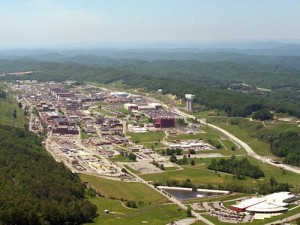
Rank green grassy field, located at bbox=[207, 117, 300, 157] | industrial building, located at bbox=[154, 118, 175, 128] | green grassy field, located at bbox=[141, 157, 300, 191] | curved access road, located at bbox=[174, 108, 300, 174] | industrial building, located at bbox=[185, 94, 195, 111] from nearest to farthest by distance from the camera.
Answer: green grassy field, located at bbox=[141, 157, 300, 191] < curved access road, located at bbox=[174, 108, 300, 174] < green grassy field, located at bbox=[207, 117, 300, 157] < industrial building, located at bbox=[154, 118, 175, 128] < industrial building, located at bbox=[185, 94, 195, 111]

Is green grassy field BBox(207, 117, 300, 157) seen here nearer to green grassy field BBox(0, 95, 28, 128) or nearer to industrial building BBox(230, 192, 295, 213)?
industrial building BBox(230, 192, 295, 213)

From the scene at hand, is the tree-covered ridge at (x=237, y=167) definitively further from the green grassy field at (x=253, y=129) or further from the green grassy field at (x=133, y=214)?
the green grassy field at (x=133, y=214)

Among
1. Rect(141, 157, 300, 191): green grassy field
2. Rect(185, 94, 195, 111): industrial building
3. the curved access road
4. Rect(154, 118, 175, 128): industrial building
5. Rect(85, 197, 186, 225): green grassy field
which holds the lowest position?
Rect(141, 157, 300, 191): green grassy field

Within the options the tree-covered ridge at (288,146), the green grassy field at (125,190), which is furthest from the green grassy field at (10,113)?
the tree-covered ridge at (288,146)

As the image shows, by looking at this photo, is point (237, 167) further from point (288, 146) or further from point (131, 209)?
point (131, 209)

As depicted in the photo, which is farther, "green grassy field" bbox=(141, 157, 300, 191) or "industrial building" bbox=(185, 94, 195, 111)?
"industrial building" bbox=(185, 94, 195, 111)

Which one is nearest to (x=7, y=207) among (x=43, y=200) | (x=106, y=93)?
(x=43, y=200)

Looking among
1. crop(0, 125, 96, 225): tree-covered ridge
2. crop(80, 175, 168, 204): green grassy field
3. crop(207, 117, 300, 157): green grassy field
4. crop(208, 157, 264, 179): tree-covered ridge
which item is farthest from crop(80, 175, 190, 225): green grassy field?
crop(207, 117, 300, 157): green grassy field
